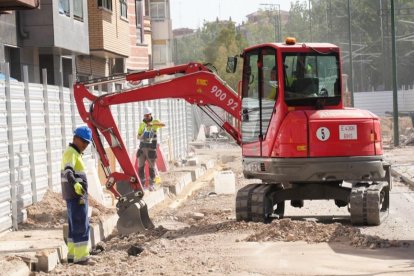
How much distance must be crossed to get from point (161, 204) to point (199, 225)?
6096 millimetres

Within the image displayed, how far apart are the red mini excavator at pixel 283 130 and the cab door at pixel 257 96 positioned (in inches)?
0.6

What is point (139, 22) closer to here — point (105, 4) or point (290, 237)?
point (105, 4)

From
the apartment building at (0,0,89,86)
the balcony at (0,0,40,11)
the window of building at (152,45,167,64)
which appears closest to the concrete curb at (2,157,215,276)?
the balcony at (0,0,40,11)

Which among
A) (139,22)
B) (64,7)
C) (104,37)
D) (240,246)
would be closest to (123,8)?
(104,37)

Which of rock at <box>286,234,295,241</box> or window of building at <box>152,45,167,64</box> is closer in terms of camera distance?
rock at <box>286,234,295,241</box>

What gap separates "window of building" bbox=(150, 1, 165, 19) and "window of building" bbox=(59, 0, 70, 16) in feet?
149

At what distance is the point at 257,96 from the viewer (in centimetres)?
1698

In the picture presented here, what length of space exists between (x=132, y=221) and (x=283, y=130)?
2.86 meters

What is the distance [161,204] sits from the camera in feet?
74.5

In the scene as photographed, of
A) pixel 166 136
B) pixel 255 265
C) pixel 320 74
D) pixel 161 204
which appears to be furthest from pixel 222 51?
pixel 255 265

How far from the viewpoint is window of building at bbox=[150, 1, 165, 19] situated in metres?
75.6

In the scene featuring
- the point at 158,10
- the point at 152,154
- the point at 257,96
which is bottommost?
the point at 152,154

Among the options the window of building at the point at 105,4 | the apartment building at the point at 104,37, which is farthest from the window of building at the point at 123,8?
the window of building at the point at 105,4

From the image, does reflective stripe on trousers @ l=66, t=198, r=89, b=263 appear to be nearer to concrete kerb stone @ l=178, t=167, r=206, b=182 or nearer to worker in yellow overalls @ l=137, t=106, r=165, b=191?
worker in yellow overalls @ l=137, t=106, r=165, b=191
